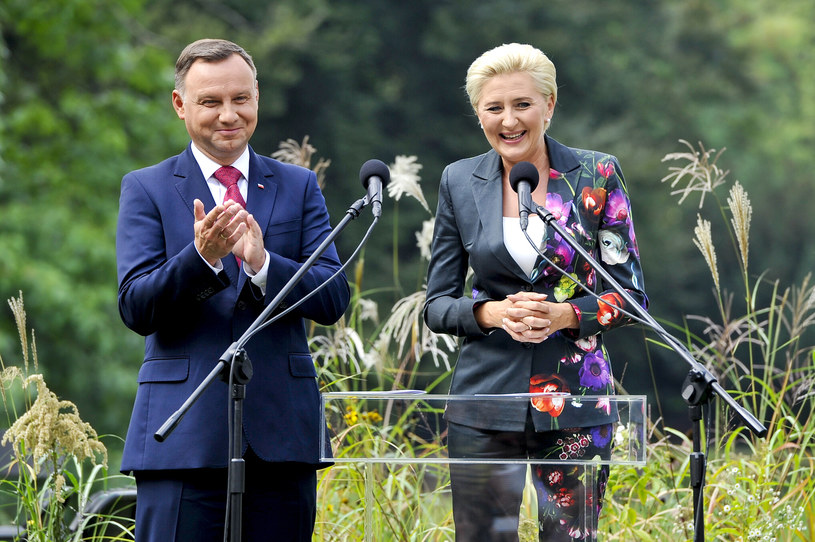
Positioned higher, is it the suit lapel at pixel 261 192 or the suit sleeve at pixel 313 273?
the suit lapel at pixel 261 192

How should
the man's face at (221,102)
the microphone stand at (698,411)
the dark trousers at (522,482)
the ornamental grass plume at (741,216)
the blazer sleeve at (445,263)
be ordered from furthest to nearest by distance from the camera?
1. the ornamental grass plume at (741,216)
2. the blazer sleeve at (445,263)
3. the man's face at (221,102)
4. the dark trousers at (522,482)
5. the microphone stand at (698,411)

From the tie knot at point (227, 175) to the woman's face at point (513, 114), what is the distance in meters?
0.65

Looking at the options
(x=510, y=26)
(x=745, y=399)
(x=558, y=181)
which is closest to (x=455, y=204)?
(x=558, y=181)

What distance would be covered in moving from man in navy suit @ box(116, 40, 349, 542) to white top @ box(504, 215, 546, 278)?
438 mm

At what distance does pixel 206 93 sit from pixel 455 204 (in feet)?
2.34

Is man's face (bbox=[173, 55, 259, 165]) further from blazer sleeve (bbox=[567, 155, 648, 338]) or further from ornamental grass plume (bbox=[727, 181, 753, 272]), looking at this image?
ornamental grass plume (bbox=[727, 181, 753, 272])

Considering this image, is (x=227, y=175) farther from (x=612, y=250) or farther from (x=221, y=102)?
(x=612, y=250)

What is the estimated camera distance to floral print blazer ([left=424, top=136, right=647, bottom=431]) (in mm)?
2994

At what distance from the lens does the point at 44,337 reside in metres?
11.0

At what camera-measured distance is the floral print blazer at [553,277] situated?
9.82 ft

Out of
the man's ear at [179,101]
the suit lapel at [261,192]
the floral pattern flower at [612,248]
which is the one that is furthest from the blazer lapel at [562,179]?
the man's ear at [179,101]

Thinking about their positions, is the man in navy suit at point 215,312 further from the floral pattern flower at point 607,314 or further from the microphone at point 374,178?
the floral pattern flower at point 607,314

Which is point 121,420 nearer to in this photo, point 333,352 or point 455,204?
point 333,352

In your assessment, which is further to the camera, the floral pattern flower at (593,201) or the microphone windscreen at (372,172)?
the floral pattern flower at (593,201)
